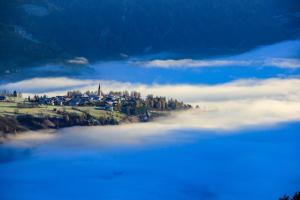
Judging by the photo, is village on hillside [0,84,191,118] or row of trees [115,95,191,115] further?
row of trees [115,95,191,115]

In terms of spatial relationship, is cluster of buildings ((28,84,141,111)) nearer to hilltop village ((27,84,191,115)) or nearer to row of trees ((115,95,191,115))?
hilltop village ((27,84,191,115))

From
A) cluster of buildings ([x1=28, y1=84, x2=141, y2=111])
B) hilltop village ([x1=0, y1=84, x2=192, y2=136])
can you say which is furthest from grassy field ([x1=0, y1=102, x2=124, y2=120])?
cluster of buildings ([x1=28, y1=84, x2=141, y2=111])

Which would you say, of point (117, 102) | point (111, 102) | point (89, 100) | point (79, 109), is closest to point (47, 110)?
point (79, 109)

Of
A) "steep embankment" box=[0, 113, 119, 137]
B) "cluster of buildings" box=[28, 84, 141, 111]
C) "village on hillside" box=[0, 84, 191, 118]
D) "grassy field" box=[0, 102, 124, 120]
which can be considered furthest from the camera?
"cluster of buildings" box=[28, 84, 141, 111]

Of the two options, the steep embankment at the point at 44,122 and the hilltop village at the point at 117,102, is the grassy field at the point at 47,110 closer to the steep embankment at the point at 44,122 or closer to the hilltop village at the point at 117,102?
the steep embankment at the point at 44,122

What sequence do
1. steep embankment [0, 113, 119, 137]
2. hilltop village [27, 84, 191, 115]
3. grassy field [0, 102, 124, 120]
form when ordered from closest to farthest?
steep embankment [0, 113, 119, 137] → grassy field [0, 102, 124, 120] → hilltop village [27, 84, 191, 115]

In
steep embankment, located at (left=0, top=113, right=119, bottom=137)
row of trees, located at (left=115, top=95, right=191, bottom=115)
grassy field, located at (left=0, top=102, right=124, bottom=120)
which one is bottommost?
steep embankment, located at (left=0, top=113, right=119, bottom=137)

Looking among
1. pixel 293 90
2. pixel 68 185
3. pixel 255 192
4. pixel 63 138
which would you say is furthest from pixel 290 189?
pixel 293 90

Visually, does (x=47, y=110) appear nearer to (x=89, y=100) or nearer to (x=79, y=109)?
(x=79, y=109)
